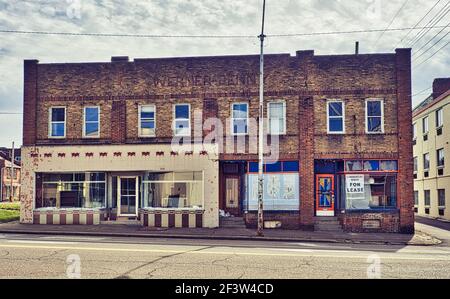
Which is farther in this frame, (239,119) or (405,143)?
(239,119)

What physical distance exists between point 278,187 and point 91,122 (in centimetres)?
1014

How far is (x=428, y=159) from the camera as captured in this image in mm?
34625

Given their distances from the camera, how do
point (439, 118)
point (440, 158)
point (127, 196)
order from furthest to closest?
point (440, 158), point (439, 118), point (127, 196)

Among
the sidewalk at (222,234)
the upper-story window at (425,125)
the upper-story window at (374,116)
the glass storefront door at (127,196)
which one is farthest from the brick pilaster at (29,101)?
the upper-story window at (425,125)

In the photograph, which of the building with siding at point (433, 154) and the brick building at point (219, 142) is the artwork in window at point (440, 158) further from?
the brick building at point (219, 142)

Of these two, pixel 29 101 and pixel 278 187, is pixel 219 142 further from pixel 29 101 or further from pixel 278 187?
pixel 29 101

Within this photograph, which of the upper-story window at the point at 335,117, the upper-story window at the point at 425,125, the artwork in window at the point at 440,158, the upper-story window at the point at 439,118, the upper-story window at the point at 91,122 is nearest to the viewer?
the upper-story window at the point at 335,117

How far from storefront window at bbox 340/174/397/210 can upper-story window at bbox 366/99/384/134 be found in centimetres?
227

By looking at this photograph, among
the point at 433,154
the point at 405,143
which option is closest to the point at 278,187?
the point at 405,143

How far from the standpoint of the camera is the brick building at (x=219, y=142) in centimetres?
2173

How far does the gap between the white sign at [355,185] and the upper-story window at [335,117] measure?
2.31m

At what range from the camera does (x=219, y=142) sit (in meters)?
22.3

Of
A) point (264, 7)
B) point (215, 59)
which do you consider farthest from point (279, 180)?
point (264, 7)
